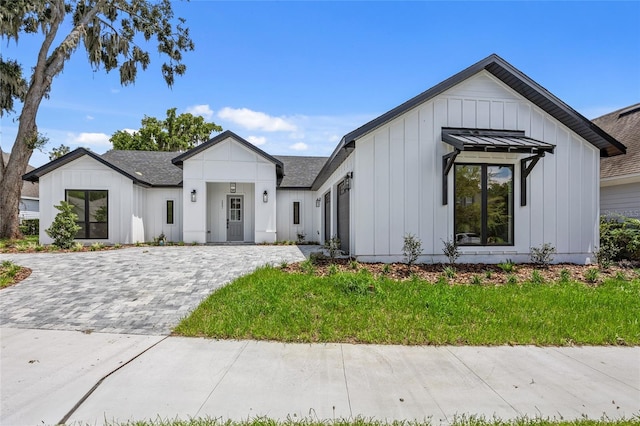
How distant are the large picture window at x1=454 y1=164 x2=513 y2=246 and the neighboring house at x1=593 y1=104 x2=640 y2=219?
4.59 meters

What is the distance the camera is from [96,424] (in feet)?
7.57

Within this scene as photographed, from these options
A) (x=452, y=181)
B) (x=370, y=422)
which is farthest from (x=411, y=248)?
(x=370, y=422)

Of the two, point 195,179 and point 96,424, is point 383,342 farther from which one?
point 195,179

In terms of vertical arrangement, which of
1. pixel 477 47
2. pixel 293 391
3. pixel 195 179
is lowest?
pixel 293 391

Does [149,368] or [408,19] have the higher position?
[408,19]

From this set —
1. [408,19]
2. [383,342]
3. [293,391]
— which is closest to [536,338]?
[383,342]

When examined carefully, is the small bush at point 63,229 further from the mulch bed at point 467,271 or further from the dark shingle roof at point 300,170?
the mulch bed at point 467,271

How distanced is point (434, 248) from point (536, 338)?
4.42m

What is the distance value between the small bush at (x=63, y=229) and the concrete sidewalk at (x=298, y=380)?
9810mm

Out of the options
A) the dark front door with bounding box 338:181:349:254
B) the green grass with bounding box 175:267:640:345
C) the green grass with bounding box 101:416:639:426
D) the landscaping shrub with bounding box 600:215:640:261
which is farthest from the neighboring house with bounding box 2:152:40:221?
the landscaping shrub with bounding box 600:215:640:261

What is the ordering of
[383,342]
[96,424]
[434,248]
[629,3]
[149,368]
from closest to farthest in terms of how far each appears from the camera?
1. [96,424]
2. [149,368]
3. [383,342]
4. [629,3]
5. [434,248]

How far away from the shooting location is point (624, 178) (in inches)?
386

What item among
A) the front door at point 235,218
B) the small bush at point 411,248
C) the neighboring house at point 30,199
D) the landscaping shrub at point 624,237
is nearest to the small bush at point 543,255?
the landscaping shrub at point 624,237

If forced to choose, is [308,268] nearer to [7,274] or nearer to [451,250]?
[451,250]
